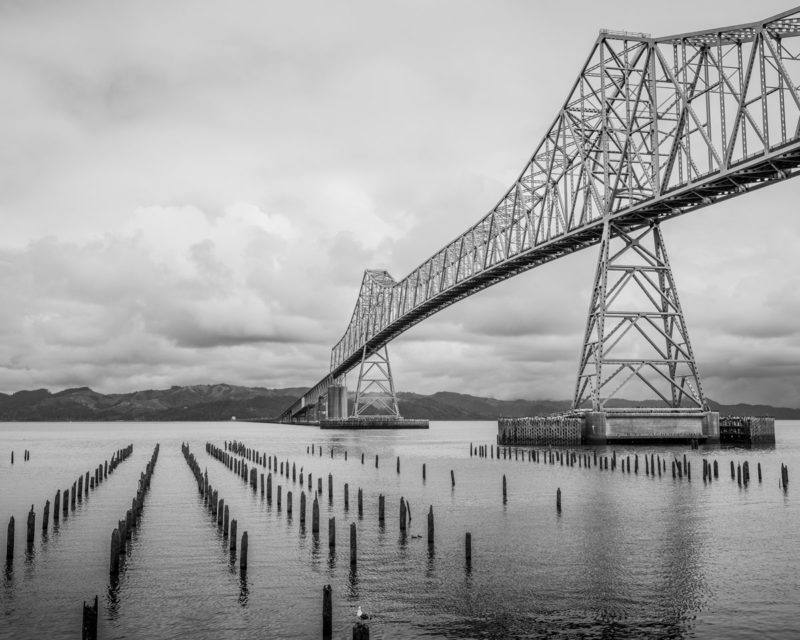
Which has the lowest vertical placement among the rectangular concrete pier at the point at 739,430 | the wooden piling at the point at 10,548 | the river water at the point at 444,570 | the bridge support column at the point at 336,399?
the river water at the point at 444,570

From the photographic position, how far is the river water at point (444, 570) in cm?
1522

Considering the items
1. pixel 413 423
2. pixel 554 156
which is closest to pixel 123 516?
pixel 554 156

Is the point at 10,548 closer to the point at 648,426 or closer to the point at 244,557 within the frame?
the point at 244,557

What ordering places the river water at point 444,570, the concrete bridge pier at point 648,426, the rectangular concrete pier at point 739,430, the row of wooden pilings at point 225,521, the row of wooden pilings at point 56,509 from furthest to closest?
the rectangular concrete pier at point 739,430 < the concrete bridge pier at point 648,426 < the row of wooden pilings at point 56,509 < the row of wooden pilings at point 225,521 < the river water at point 444,570

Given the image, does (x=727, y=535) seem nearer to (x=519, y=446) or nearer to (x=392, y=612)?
(x=392, y=612)

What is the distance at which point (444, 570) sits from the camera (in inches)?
767

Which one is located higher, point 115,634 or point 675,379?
point 675,379

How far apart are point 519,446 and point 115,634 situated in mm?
59410

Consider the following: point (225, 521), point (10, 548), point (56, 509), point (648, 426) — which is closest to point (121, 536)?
point (10, 548)

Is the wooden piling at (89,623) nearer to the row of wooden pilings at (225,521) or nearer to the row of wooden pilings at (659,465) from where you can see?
the row of wooden pilings at (225,521)

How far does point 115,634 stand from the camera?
14.8 meters

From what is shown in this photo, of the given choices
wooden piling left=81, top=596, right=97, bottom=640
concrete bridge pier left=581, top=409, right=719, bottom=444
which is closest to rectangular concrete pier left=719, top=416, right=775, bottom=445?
concrete bridge pier left=581, top=409, right=719, bottom=444

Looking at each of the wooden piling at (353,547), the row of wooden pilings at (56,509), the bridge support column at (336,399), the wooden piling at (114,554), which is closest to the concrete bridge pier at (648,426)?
the row of wooden pilings at (56,509)

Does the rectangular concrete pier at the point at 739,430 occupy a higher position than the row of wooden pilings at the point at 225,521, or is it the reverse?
the rectangular concrete pier at the point at 739,430
